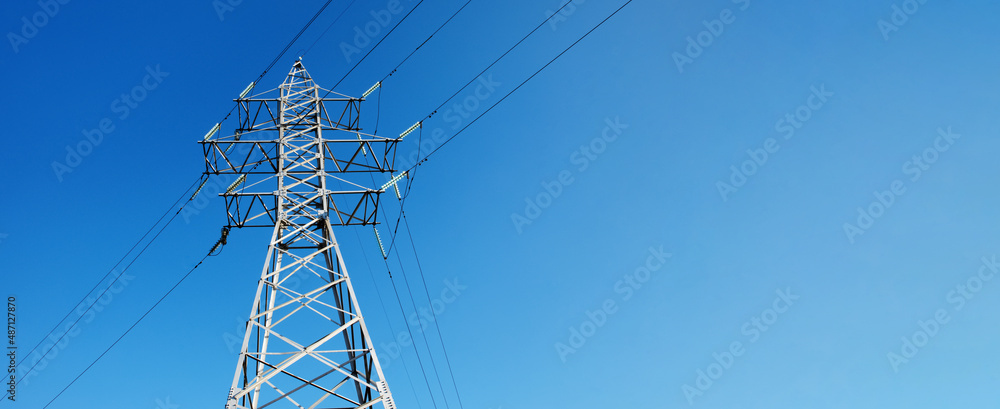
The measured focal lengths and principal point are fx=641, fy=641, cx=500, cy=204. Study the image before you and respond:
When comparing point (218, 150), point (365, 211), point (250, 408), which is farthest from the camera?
point (218, 150)

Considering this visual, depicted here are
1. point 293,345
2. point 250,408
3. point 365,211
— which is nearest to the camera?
point 250,408

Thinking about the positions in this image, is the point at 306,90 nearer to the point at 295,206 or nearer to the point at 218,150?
the point at 218,150

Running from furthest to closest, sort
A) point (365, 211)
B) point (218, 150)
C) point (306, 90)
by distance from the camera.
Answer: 1. point (306, 90)
2. point (218, 150)
3. point (365, 211)

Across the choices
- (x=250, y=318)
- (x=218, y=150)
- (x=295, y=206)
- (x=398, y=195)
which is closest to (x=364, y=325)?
(x=250, y=318)

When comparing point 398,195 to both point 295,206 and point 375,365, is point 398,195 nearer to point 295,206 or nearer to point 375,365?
point 295,206

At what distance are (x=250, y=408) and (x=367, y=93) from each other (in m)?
9.73

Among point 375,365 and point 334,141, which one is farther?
point 334,141

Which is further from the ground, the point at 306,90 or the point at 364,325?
the point at 306,90

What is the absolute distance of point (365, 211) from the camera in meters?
14.9

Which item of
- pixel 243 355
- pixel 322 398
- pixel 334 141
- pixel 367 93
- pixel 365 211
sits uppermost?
pixel 367 93

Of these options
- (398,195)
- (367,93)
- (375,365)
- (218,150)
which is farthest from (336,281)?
(367,93)

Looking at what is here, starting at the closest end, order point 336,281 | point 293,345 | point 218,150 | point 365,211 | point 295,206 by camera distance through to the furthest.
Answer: point 293,345
point 336,281
point 295,206
point 365,211
point 218,150

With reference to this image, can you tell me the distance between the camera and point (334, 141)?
15523 mm

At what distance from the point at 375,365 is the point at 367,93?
9149 mm
